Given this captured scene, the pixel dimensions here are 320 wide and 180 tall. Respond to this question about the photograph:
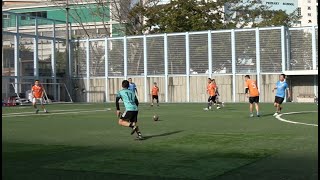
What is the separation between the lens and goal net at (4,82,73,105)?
43.3m

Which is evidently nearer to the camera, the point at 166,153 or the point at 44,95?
the point at 166,153

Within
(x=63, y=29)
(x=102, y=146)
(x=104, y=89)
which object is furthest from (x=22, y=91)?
(x=102, y=146)

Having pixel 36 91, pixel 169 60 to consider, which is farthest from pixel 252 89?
pixel 169 60

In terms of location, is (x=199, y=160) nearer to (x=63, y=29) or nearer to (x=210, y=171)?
(x=210, y=171)

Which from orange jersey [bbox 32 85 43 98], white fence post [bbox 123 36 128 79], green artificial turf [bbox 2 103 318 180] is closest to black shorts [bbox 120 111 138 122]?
green artificial turf [bbox 2 103 318 180]

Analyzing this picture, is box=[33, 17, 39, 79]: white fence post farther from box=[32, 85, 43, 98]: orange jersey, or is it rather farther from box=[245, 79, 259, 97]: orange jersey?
box=[245, 79, 259, 97]: orange jersey

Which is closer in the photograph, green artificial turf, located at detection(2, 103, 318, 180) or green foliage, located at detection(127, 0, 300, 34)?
green artificial turf, located at detection(2, 103, 318, 180)

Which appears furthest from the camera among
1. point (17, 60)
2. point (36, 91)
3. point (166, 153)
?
point (17, 60)

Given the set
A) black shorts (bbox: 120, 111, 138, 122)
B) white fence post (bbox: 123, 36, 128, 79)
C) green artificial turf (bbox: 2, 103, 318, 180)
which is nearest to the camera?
green artificial turf (bbox: 2, 103, 318, 180)

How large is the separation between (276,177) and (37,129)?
1106 centimetres

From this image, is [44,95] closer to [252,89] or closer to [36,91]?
[36,91]

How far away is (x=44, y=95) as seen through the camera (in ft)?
148

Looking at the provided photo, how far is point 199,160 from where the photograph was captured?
9.53 m

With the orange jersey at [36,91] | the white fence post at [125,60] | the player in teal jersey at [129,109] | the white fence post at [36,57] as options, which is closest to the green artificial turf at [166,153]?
the player in teal jersey at [129,109]
